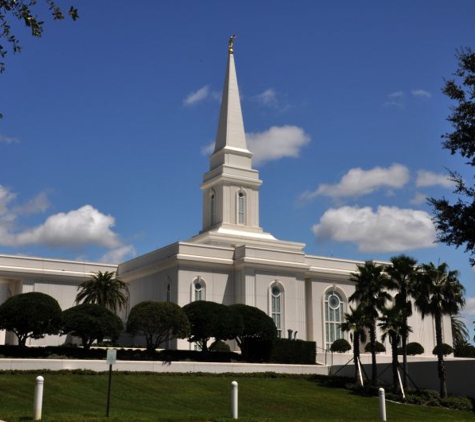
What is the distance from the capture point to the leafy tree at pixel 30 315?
133 feet

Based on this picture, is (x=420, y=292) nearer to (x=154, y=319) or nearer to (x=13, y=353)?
(x=154, y=319)

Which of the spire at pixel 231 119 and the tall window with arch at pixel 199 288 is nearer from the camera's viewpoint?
the tall window with arch at pixel 199 288

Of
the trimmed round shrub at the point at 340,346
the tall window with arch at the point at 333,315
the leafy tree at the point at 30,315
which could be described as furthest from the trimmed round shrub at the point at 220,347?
A: the tall window with arch at the point at 333,315

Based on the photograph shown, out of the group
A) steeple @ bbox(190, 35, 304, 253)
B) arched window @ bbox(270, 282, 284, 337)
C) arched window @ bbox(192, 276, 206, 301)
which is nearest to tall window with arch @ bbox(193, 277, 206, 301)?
arched window @ bbox(192, 276, 206, 301)

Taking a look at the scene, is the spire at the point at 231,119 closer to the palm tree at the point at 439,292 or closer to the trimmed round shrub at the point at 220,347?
the trimmed round shrub at the point at 220,347

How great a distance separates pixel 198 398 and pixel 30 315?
13.3 m

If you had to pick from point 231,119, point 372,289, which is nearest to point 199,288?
point 372,289

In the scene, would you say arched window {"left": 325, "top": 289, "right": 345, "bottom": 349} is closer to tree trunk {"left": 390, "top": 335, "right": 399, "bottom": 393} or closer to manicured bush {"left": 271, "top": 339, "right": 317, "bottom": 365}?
manicured bush {"left": 271, "top": 339, "right": 317, "bottom": 365}

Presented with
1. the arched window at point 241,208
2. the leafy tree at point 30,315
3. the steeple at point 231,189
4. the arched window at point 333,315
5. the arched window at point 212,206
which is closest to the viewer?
the leafy tree at point 30,315

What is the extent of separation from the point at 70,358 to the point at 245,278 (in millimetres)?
18803

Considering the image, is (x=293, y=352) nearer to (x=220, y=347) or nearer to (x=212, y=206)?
(x=220, y=347)

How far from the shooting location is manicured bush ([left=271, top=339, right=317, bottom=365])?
45969 mm

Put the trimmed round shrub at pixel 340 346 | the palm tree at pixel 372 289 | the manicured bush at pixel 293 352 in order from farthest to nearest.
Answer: the trimmed round shrub at pixel 340 346
the manicured bush at pixel 293 352
the palm tree at pixel 372 289

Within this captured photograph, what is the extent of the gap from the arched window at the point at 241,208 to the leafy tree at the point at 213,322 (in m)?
16.3
